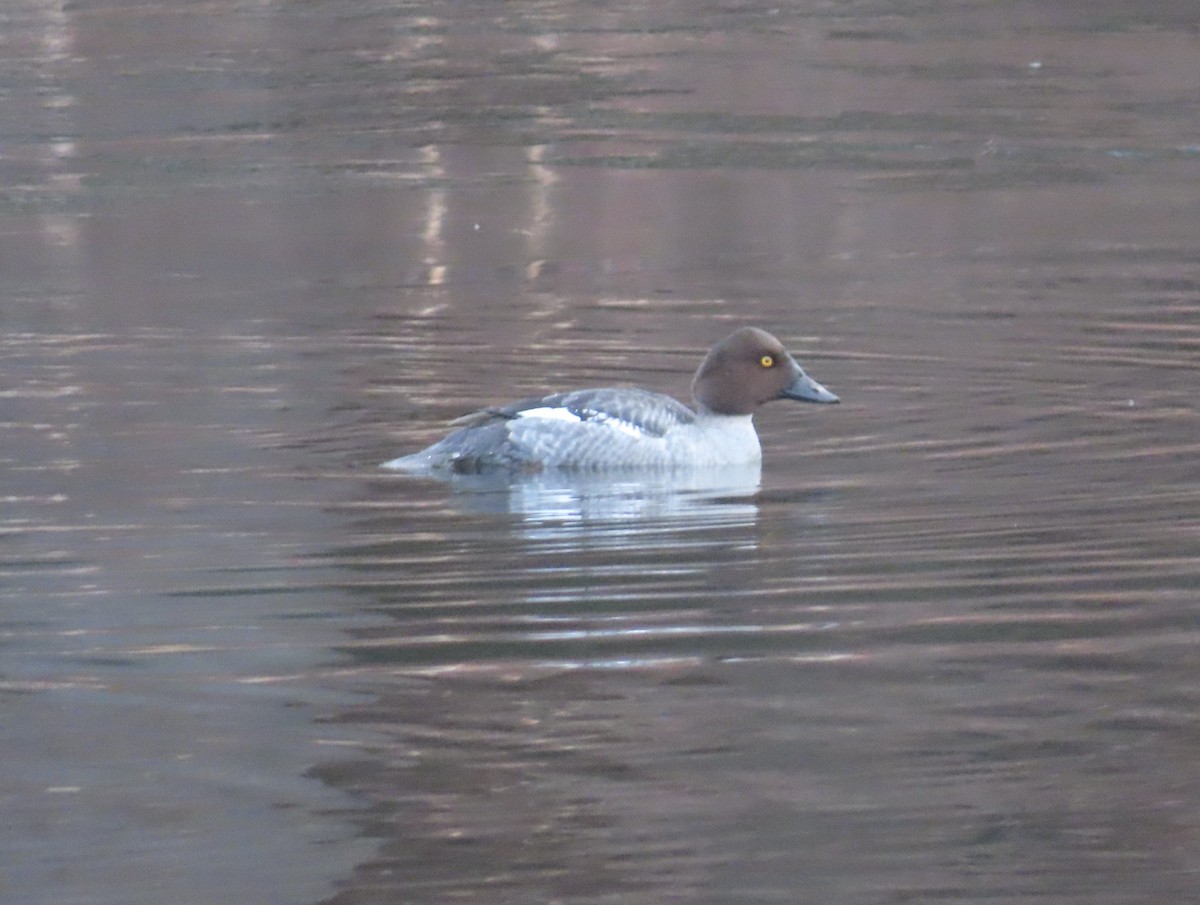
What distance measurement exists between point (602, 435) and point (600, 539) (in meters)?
1.42

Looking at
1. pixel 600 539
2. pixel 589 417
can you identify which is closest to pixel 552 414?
pixel 589 417

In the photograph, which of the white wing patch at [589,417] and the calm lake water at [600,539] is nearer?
the calm lake water at [600,539]

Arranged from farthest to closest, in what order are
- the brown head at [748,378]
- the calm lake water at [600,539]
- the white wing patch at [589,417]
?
the brown head at [748,378], the white wing patch at [589,417], the calm lake water at [600,539]

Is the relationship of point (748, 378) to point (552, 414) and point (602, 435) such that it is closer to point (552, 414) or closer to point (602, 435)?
point (602, 435)

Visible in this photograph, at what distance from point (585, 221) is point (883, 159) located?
138 inches

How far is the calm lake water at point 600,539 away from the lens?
5.61 meters

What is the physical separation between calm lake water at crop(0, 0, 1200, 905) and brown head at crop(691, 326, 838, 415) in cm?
27

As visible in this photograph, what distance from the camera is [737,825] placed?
5617mm

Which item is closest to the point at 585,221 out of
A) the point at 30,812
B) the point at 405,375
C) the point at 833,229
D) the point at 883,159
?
the point at 833,229

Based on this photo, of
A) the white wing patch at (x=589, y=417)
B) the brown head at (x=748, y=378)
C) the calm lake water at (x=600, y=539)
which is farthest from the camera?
the brown head at (x=748, y=378)

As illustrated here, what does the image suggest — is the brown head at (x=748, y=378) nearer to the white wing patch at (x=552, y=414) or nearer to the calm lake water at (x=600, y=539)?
the calm lake water at (x=600, y=539)

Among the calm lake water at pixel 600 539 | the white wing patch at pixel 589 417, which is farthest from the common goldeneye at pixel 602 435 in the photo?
the calm lake water at pixel 600 539

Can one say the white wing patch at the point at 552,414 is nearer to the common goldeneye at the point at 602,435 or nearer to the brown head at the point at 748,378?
the common goldeneye at the point at 602,435

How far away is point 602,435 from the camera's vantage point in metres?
10.1
